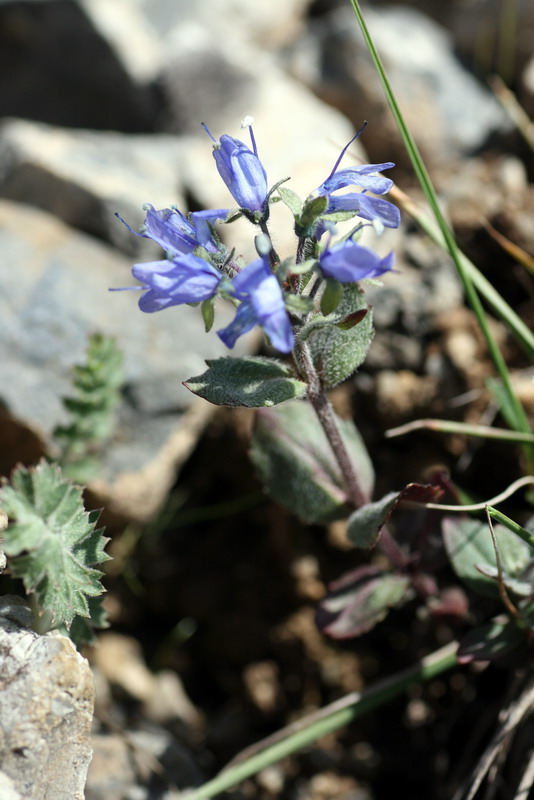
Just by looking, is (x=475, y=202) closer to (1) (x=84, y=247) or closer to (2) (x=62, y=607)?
(1) (x=84, y=247)

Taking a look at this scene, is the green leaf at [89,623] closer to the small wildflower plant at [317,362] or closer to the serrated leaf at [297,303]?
the small wildflower plant at [317,362]

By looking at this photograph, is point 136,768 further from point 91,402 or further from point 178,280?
point 178,280

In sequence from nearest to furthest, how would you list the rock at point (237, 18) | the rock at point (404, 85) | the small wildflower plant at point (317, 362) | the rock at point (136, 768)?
the small wildflower plant at point (317, 362)
the rock at point (136, 768)
the rock at point (404, 85)
the rock at point (237, 18)

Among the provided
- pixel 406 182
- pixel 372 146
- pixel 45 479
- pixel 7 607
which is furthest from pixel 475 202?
pixel 7 607

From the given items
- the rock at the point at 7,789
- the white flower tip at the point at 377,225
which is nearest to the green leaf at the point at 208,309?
the white flower tip at the point at 377,225

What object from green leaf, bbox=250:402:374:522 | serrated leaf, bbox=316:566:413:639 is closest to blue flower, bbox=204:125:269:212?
green leaf, bbox=250:402:374:522

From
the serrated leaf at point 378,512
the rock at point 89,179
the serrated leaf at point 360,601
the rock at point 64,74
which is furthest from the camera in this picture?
the rock at point 64,74
